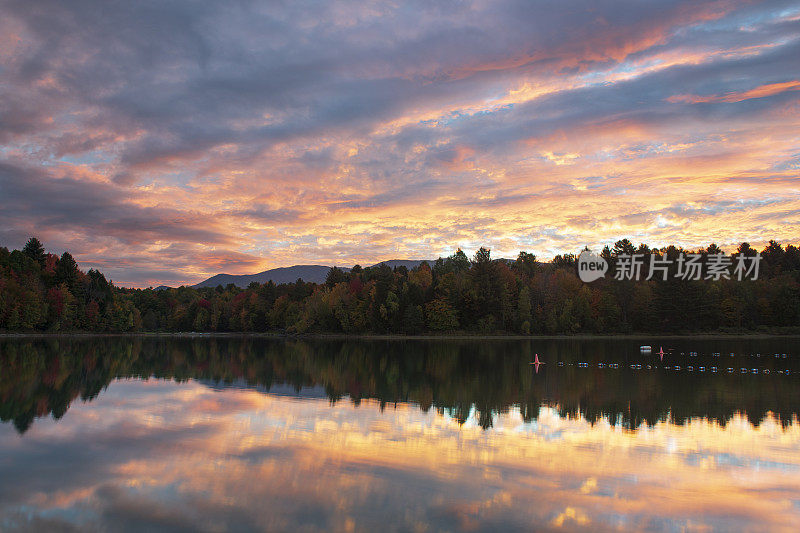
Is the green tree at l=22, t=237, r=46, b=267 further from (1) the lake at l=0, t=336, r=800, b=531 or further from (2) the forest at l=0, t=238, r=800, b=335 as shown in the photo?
(1) the lake at l=0, t=336, r=800, b=531

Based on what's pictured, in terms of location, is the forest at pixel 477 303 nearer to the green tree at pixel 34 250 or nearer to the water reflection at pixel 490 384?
the green tree at pixel 34 250

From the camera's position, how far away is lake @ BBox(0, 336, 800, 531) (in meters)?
9.27

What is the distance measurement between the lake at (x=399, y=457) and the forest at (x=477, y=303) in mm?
72334

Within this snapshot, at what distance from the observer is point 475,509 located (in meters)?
9.46

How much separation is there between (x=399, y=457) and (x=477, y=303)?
8791 centimetres

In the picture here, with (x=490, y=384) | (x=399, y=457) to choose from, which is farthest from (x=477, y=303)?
(x=399, y=457)

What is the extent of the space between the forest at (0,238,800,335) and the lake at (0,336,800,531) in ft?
237

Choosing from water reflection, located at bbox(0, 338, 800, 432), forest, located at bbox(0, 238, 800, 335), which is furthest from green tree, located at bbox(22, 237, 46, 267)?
water reflection, located at bbox(0, 338, 800, 432)

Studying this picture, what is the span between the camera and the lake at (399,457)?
9.27m

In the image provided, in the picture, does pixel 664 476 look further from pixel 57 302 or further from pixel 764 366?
pixel 57 302

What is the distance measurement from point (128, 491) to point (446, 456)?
23.5ft

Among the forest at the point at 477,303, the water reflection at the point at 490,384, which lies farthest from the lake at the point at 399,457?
the forest at the point at 477,303

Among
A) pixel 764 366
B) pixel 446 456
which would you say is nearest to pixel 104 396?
pixel 446 456

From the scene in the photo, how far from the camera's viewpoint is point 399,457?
13.1 m
